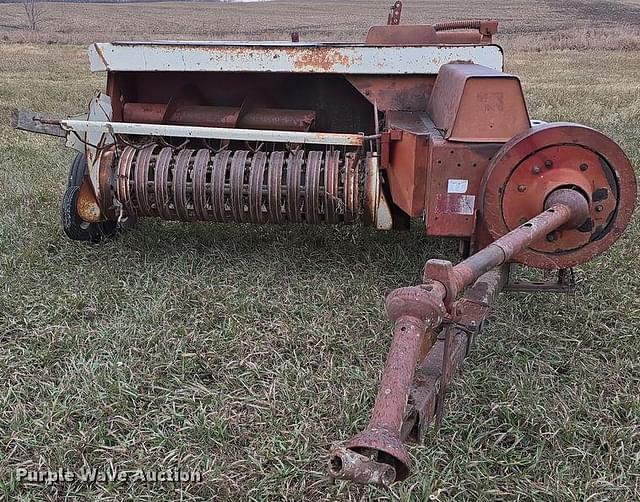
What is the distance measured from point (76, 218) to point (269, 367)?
1.77m

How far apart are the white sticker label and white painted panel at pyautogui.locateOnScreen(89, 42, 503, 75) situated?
36.3 inches

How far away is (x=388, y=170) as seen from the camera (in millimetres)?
3301

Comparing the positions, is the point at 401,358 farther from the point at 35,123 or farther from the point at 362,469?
Result: the point at 35,123

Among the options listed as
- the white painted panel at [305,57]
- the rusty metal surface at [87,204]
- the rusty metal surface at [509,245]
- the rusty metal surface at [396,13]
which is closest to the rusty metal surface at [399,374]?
the rusty metal surface at [509,245]

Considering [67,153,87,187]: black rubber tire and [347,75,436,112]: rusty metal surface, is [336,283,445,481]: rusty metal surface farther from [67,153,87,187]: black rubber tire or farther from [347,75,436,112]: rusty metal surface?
[67,153,87,187]: black rubber tire

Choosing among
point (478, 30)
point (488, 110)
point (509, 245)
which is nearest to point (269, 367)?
point (509, 245)

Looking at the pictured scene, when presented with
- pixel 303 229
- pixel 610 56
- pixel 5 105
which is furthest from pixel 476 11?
pixel 303 229

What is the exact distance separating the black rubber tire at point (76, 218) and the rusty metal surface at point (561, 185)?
241 cm

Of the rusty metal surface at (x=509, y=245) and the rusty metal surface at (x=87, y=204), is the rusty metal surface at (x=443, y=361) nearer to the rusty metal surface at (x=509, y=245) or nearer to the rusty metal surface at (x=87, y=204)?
the rusty metal surface at (x=509, y=245)

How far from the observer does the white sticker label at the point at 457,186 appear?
285cm

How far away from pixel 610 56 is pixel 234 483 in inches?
767

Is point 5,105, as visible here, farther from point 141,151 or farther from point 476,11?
point 476,11

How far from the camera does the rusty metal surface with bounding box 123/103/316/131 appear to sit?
4.08 meters

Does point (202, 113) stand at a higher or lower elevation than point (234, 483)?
higher
